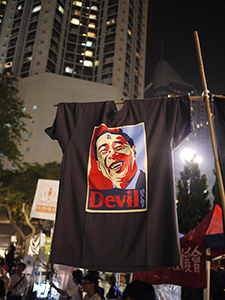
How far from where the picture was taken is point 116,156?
3195 millimetres

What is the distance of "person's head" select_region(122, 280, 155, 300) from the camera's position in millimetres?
2361

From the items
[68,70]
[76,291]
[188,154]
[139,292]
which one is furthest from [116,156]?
[68,70]

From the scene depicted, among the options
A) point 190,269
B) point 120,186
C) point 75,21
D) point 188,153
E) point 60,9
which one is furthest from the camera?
point 75,21

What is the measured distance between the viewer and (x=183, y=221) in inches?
600

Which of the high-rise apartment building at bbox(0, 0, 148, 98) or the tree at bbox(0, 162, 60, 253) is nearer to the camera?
the tree at bbox(0, 162, 60, 253)

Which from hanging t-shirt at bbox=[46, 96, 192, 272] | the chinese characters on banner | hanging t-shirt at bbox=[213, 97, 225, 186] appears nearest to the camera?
hanging t-shirt at bbox=[46, 96, 192, 272]

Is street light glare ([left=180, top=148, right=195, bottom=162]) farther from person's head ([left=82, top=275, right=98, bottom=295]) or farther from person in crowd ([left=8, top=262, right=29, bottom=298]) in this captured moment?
person's head ([left=82, top=275, right=98, bottom=295])

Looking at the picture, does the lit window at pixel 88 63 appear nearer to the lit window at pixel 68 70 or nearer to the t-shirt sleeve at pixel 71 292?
the lit window at pixel 68 70

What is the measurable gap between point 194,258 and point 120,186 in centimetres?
322

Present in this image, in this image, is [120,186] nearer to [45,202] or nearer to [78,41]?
[45,202]

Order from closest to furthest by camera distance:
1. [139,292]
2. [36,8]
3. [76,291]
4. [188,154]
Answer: [139,292] < [76,291] < [188,154] < [36,8]

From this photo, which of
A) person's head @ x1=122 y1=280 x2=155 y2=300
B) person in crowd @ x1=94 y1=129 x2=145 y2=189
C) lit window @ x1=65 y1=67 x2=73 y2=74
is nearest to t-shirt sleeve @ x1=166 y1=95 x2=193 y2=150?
person in crowd @ x1=94 y1=129 x2=145 y2=189

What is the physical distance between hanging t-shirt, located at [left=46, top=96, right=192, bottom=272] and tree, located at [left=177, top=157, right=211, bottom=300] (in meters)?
13.1

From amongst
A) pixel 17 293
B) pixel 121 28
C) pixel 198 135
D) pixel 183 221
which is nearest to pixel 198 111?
pixel 198 135
